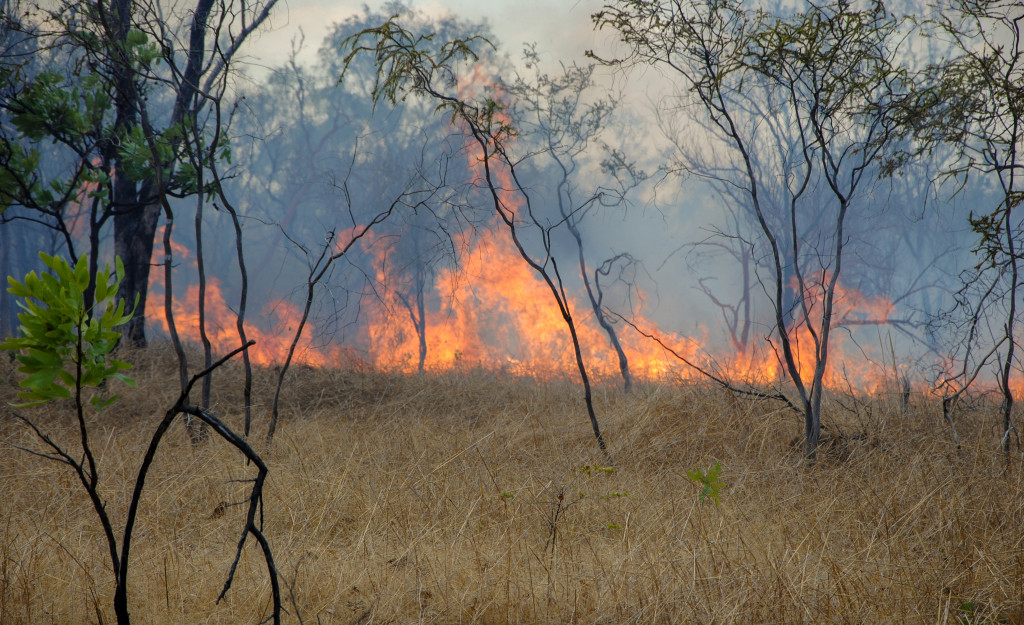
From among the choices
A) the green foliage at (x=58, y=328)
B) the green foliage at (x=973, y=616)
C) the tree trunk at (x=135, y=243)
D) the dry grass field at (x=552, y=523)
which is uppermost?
the tree trunk at (x=135, y=243)

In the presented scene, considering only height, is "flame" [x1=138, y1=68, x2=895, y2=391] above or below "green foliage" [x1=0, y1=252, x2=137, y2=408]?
above

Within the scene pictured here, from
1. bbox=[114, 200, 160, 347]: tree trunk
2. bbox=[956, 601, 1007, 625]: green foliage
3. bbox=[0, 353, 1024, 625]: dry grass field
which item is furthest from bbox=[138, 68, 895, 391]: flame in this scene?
bbox=[956, 601, 1007, 625]: green foliage

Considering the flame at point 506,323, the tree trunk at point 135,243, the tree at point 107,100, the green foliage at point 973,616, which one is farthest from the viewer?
the flame at point 506,323

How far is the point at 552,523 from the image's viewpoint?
3.05 meters

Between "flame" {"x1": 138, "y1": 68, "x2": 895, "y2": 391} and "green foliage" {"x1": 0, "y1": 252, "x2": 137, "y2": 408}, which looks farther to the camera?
"flame" {"x1": 138, "y1": 68, "x2": 895, "y2": 391}

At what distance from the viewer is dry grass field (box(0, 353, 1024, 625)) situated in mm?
2307

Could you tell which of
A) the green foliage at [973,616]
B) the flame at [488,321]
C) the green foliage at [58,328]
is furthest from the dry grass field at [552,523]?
the flame at [488,321]

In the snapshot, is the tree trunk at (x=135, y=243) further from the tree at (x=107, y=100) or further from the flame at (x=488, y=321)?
the flame at (x=488, y=321)

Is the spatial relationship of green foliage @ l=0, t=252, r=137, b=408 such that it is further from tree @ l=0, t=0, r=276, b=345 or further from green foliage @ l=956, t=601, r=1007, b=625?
tree @ l=0, t=0, r=276, b=345

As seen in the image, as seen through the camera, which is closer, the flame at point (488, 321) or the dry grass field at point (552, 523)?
the dry grass field at point (552, 523)

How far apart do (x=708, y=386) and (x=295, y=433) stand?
12.6ft

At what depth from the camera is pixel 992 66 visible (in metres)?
5.07

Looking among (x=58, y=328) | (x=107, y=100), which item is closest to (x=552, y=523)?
(x=58, y=328)

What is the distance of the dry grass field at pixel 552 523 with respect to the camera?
Answer: 231 cm
